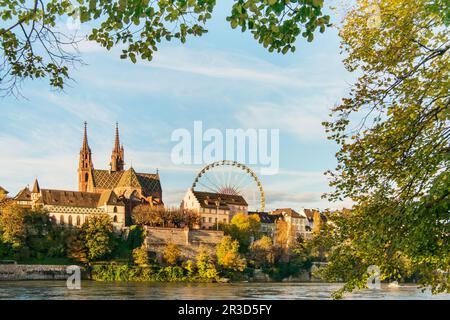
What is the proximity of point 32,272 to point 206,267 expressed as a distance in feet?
60.2

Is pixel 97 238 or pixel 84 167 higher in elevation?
pixel 84 167

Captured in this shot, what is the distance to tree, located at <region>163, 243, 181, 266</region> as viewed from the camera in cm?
6962

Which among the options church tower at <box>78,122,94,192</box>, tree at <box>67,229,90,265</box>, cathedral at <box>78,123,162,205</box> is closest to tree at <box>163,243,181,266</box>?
tree at <box>67,229,90,265</box>

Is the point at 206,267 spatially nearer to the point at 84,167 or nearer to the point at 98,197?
the point at 98,197

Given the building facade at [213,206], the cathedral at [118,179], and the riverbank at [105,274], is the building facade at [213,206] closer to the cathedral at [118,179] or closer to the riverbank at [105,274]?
the cathedral at [118,179]

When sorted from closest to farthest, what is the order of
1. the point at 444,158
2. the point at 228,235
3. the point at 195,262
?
the point at 444,158 → the point at 195,262 → the point at 228,235

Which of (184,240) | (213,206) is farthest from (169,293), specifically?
(213,206)

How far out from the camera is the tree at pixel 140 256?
6625 centimetres

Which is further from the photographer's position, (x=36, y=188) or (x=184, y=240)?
(x=36, y=188)

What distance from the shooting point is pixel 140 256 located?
66.6 meters

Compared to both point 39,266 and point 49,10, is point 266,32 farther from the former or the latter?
point 39,266

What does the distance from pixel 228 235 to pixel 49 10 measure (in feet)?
231

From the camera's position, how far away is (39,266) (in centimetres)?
6181
